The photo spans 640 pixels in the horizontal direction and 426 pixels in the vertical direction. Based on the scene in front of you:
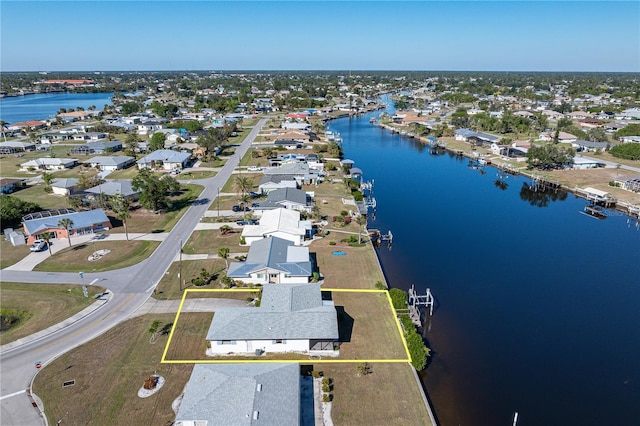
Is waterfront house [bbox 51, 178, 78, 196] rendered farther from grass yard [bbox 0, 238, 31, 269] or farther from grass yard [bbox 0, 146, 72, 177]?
grass yard [bbox 0, 238, 31, 269]

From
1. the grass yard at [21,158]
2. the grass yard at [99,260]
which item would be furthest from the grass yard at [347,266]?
the grass yard at [21,158]

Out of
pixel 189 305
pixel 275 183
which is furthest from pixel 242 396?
pixel 275 183

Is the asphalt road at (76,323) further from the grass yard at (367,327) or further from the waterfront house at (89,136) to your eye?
the waterfront house at (89,136)

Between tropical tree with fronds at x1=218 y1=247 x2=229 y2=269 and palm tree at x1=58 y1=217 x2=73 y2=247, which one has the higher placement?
palm tree at x1=58 y1=217 x2=73 y2=247

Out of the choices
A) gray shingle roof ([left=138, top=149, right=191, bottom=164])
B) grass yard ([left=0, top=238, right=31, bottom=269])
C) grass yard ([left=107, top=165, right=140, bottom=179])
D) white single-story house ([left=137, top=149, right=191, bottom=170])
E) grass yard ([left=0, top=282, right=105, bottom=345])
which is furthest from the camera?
gray shingle roof ([left=138, top=149, right=191, bottom=164])

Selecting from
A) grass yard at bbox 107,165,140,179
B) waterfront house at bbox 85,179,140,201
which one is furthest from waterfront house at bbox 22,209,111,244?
grass yard at bbox 107,165,140,179

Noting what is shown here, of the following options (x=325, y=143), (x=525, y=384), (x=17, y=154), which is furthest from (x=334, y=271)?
(x=17, y=154)

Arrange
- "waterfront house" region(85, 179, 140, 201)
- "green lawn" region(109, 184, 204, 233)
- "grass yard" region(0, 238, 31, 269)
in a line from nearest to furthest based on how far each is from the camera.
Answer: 1. "grass yard" region(0, 238, 31, 269)
2. "green lawn" region(109, 184, 204, 233)
3. "waterfront house" region(85, 179, 140, 201)
